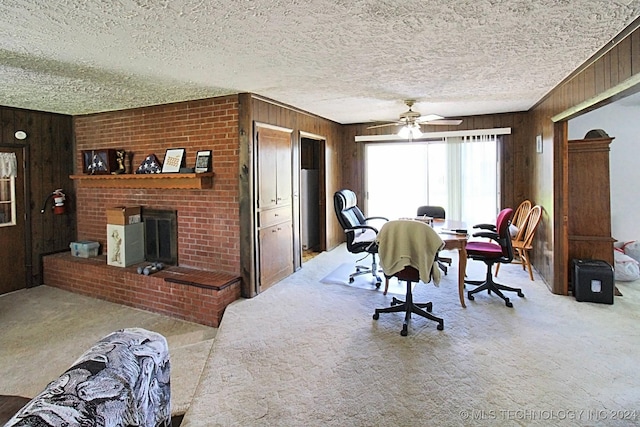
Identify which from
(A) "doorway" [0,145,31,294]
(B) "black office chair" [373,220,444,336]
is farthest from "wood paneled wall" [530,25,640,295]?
(A) "doorway" [0,145,31,294]

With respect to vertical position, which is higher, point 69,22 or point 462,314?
point 69,22

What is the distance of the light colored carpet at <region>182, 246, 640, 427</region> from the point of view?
6.87ft

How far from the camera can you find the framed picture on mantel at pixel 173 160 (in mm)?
4309

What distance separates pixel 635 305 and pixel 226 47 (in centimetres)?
452

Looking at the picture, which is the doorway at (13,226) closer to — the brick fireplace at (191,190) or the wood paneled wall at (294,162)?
the brick fireplace at (191,190)

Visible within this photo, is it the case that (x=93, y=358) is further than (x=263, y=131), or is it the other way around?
(x=263, y=131)

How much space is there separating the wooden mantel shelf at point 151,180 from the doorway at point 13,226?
630mm

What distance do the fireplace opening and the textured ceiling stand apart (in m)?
1.39

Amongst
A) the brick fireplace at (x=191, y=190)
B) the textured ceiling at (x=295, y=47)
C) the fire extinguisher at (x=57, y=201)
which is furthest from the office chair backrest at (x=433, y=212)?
the fire extinguisher at (x=57, y=201)

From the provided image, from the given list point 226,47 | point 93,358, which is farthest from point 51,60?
point 93,358

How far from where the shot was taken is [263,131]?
4227mm

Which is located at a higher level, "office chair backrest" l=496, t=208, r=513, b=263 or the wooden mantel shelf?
the wooden mantel shelf

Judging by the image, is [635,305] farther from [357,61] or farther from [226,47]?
[226,47]

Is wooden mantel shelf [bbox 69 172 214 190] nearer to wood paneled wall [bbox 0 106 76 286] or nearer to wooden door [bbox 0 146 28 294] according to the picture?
wood paneled wall [bbox 0 106 76 286]
